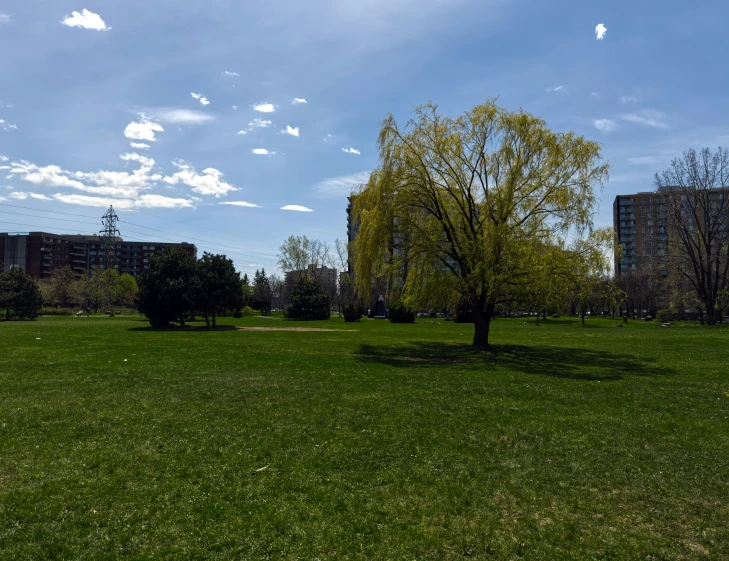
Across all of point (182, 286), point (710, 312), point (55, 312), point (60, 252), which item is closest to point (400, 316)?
point (182, 286)

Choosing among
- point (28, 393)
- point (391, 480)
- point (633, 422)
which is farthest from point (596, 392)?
point (28, 393)

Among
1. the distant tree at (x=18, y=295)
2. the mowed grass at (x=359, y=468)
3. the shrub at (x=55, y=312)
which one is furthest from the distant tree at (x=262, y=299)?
the mowed grass at (x=359, y=468)

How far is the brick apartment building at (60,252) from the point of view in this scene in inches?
6294

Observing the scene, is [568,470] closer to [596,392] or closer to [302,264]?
[596,392]

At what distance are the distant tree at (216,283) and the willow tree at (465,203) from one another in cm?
2331

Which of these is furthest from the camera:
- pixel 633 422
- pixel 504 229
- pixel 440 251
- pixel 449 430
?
pixel 440 251

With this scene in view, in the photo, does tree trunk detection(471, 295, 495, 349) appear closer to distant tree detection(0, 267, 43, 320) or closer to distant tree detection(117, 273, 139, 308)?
distant tree detection(0, 267, 43, 320)

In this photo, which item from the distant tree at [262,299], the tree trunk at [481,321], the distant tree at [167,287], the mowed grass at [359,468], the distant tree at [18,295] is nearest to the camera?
the mowed grass at [359,468]

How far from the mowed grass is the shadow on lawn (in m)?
2.37

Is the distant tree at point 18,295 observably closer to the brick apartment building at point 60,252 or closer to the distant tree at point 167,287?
the distant tree at point 167,287

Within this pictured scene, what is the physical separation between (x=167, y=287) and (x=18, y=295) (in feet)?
79.6

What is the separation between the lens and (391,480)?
261 inches

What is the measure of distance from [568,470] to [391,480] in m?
2.57

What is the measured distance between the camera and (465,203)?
25734 mm
